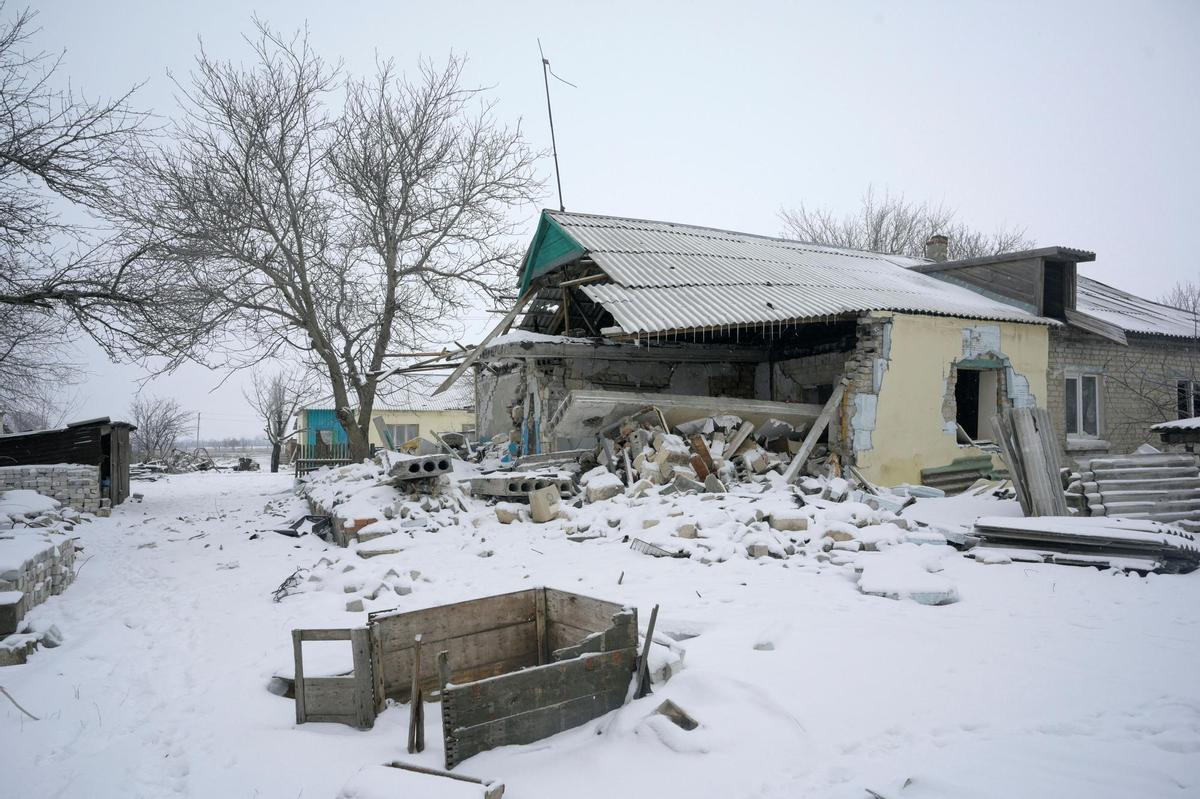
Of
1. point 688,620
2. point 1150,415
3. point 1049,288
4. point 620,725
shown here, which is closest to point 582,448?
point 688,620

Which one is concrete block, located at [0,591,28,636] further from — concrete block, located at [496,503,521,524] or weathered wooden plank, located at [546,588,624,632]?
concrete block, located at [496,503,521,524]

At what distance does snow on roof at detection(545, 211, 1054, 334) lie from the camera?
10477 millimetres

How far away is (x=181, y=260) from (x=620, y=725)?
11473 millimetres

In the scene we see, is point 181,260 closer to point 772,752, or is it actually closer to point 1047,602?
point 772,752

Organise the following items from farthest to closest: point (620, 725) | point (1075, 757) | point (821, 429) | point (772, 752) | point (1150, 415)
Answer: point (1150, 415)
point (821, 429)
point (620, 725)
point (772, 752)
point (1075, 757)

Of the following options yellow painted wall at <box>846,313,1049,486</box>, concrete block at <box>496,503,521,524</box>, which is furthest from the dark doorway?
concrete block at <box>496,503,521,524</box>

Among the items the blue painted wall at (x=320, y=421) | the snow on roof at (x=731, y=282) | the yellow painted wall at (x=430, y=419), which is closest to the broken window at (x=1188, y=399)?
the snow on roof at (x=731, y=282)

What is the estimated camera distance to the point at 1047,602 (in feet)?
17.9

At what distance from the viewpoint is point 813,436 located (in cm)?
1098

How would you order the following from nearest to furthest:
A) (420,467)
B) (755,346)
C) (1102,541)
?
(1102,541)
(420,467)
(755,346)

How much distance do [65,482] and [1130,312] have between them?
75.2 feet

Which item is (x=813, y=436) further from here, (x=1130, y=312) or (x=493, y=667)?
(x=1130, y=312)

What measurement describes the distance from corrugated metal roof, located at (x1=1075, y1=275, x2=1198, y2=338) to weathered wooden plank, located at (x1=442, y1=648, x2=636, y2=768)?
1400cm

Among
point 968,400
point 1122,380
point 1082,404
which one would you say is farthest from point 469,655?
point 1122,380
